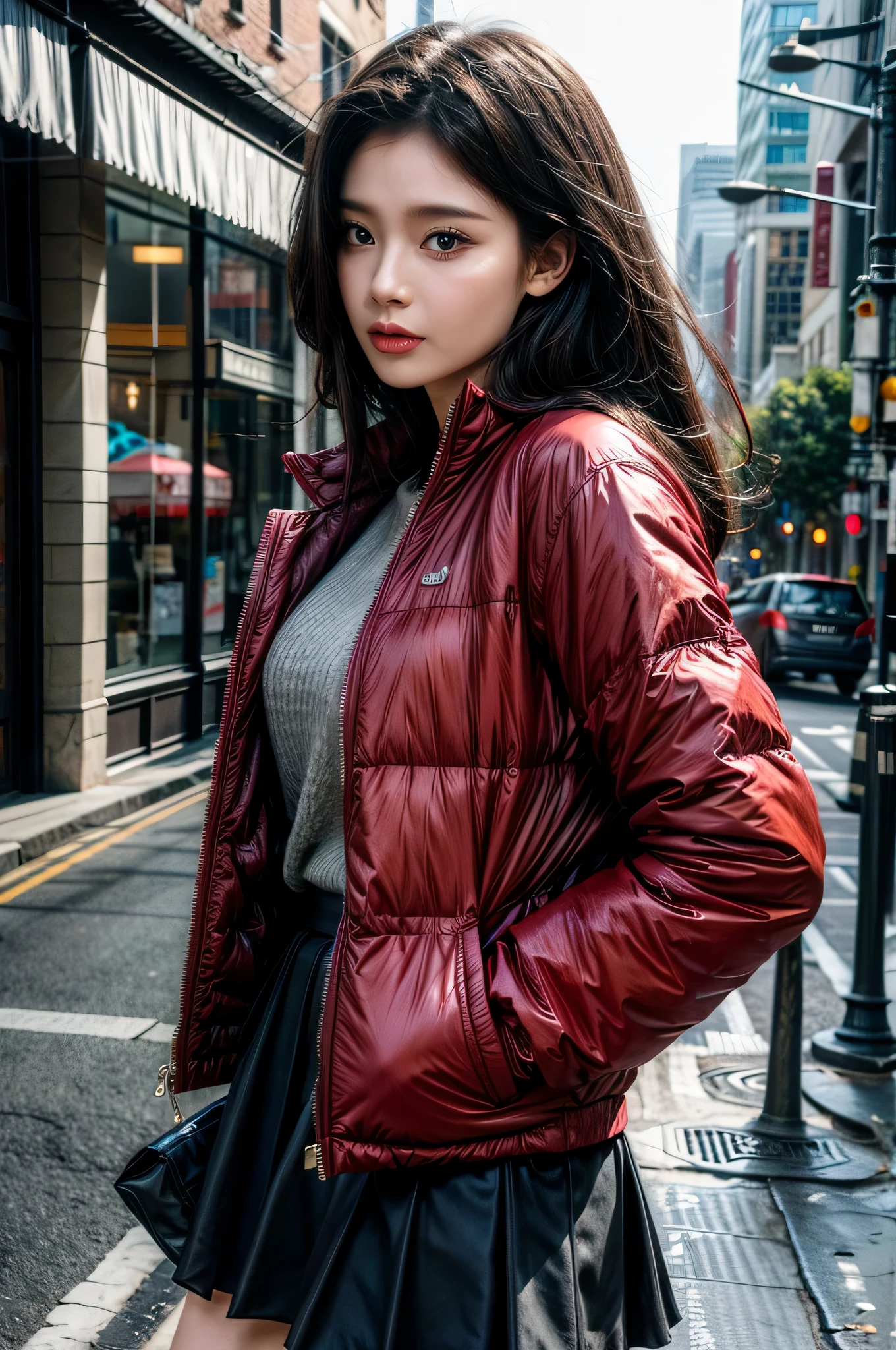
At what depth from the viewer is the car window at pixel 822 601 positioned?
15234 mm

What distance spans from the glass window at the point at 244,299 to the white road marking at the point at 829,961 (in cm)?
539

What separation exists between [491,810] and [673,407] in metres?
0.60

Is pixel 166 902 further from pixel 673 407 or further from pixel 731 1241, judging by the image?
pixel 673 407

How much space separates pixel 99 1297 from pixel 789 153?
11.5 feet

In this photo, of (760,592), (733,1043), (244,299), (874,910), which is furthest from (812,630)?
(874,910)

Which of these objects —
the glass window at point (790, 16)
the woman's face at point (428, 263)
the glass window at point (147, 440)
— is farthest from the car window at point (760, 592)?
the woman's face at point (428, 263)

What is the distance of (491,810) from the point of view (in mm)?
1259

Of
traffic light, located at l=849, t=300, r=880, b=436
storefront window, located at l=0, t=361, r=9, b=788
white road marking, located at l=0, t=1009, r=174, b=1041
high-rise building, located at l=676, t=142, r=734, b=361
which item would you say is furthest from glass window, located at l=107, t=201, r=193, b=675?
high-rise building, located at l=676, t=142, r=734, b=361

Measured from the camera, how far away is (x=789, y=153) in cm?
358

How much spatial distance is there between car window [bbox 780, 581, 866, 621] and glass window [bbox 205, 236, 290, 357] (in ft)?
26.7

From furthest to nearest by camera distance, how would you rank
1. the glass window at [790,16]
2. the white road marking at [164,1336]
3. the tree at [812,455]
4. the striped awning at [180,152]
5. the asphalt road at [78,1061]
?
the tree at [812,455]
the striped awning at [180,152]
the asphalt road at [78,1061]
the glass window at [790,16]
the white road marking at [164,1336]

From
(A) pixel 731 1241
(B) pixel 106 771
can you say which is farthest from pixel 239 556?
(A) pixel 731 1241

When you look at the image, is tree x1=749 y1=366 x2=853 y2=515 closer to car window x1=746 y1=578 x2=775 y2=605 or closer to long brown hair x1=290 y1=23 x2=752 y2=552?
car window x1=746 y1=578 x2=775 y2=605

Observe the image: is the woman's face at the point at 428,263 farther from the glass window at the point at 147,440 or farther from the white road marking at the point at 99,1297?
the glass window at the point at 147,440
